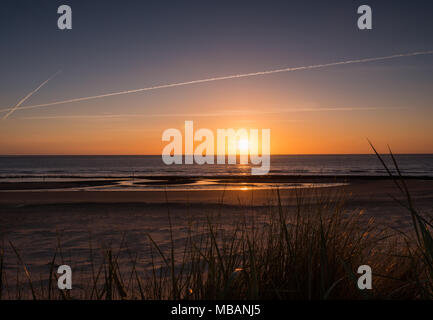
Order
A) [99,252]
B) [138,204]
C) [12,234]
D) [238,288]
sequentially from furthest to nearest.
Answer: [138,204] → [12,234] → [99,252] → [238,288]

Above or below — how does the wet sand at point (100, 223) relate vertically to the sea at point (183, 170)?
below

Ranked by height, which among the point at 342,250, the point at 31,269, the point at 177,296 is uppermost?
the point at 342,250

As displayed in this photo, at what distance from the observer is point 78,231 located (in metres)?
10.1

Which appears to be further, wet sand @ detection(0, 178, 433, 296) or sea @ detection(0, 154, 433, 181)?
sea @ detection(0, 154, 433, 181)

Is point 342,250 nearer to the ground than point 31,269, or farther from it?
farther from it

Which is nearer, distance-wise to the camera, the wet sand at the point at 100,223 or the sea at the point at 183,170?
the wet sand at the point at 100,223

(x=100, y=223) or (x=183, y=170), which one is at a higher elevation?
(x=183, y=170)

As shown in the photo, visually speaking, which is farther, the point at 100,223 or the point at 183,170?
the point at 183,170

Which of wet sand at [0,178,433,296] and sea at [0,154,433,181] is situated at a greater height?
sea at [0,154,433,181]
